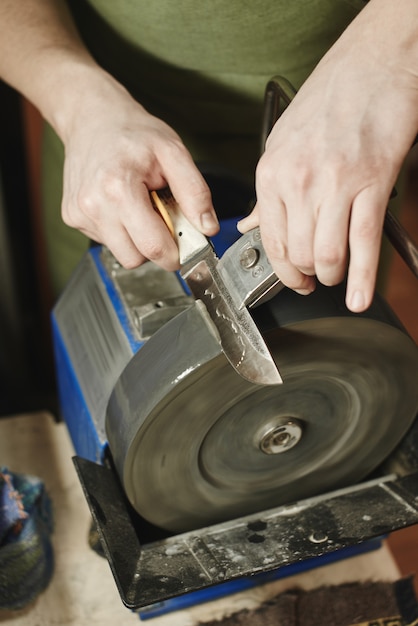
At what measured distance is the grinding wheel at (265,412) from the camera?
30.6 inches

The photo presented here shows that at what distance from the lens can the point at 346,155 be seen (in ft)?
2.17

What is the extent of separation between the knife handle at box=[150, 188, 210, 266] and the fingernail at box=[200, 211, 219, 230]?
0.03ft

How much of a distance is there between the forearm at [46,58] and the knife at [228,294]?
214mm

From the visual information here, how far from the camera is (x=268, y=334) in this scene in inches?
30.0

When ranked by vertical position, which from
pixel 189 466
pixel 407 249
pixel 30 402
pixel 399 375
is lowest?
pixel 30 402

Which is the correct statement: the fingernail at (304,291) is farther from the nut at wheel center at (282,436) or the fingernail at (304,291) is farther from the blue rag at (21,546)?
the blue rag at (21,546)

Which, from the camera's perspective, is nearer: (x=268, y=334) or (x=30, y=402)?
(x=268, y=334)

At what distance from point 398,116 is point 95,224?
1.16 ft

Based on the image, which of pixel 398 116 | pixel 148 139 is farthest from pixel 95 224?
pixel 398 116

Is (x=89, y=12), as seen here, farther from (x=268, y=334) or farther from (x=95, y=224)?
(x=268, y=334)

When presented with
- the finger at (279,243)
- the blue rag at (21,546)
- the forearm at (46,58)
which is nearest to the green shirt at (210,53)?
the forearm at (46,58)

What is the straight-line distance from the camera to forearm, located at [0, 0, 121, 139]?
Result: 930 millimetres

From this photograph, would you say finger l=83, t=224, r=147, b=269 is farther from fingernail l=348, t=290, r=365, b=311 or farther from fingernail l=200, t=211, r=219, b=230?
fingernail l=348, t=290, r=365, b=311

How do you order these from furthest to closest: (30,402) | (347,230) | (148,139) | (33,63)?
(30,402) < (33,63) < (148,139) < (347,230)
